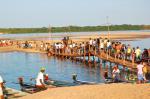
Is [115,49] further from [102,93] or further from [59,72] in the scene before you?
[102,93]

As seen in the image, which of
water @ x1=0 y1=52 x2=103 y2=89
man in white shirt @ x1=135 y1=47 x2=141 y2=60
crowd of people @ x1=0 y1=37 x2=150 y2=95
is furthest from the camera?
water @ x1=0 y1=52 x2=103 y2=89

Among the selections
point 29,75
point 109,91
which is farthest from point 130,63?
point 109,91

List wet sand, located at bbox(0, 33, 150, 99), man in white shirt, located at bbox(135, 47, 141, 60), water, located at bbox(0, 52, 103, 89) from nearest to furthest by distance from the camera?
wet sand, located at bbox(0, 33, 150, 99)
man in white shirt, located at bbox(135, 47, 141, 60)
water, located at bbox(0, 52, 103, 89)

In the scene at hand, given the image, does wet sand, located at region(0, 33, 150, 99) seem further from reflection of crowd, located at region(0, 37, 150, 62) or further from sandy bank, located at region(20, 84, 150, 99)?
reflection of crowd, located at region(0, 37, 150, 62)

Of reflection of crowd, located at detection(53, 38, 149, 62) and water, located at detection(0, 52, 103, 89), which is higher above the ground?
reflection of crowd, located at detection(53, 38, 149, 62)

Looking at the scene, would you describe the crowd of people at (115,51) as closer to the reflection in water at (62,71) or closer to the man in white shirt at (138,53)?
the man in white shirt at (138,53)

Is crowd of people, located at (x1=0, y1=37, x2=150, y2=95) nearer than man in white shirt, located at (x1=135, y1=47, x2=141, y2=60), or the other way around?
crowd of people, located at (x1=0, y1=37, x2=150, y2=95)

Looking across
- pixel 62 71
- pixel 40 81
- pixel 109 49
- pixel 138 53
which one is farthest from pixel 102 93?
pixel 62 71

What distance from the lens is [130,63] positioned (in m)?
31.1

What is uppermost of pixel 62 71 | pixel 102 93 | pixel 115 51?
pixel 102 93

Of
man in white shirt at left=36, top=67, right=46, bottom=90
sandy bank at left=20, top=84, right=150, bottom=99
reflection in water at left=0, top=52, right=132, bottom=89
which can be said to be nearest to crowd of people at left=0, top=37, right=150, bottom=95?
man in white shirt at left=36, top=67, right=46, bottom=90

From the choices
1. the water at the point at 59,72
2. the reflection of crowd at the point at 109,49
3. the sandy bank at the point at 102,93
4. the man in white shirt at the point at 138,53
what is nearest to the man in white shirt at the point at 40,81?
the sandy bank at the point at 102,93

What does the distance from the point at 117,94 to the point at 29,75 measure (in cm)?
1986

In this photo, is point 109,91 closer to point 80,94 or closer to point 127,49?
point 80,94
